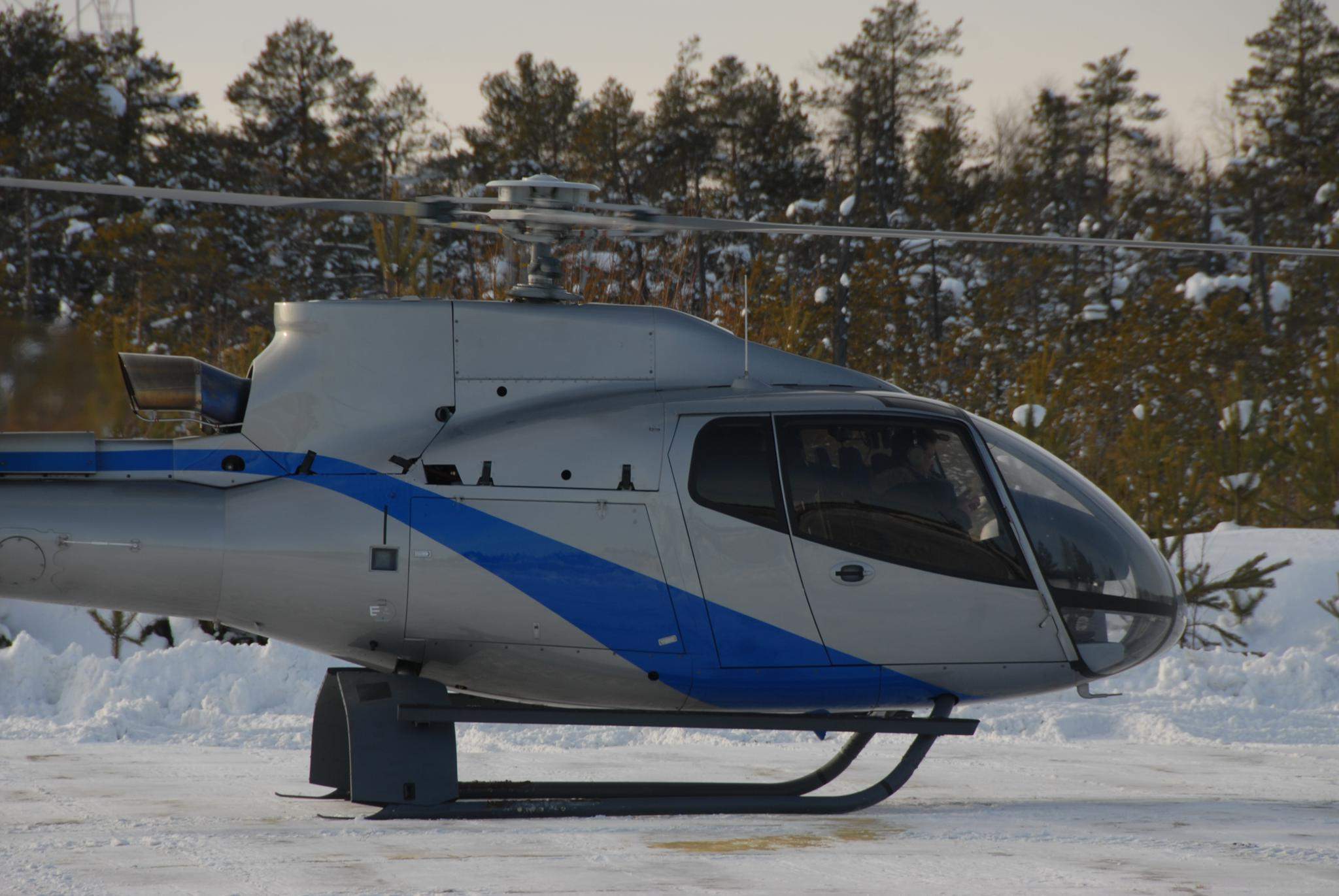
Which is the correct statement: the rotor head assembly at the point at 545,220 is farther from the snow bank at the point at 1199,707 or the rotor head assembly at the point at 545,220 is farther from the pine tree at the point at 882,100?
the pine tree at the point at 882,100

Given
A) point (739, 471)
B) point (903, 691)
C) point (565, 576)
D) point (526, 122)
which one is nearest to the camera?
point (565, 576)

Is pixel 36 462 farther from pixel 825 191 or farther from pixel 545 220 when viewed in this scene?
pixel 825 191

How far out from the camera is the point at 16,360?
6.94 m

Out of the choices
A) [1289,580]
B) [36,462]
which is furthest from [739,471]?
[1289,580]

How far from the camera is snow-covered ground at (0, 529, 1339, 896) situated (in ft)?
15.6

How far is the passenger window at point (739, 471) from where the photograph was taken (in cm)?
566

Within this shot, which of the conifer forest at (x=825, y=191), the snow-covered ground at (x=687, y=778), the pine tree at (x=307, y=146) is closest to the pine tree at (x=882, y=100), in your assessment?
the conifer forest at (x=825, y=191)

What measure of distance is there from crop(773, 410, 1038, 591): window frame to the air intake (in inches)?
101

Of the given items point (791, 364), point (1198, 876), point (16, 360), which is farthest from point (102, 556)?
point (1198, 876)

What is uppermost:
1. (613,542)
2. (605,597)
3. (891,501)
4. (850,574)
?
(891,501)

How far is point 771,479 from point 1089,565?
5.05 feet

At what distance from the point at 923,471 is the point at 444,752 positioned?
2.55 metres

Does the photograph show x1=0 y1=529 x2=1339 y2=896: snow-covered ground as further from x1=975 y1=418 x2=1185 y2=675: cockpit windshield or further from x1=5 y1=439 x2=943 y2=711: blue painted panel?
x1=975 y1=418 x2=1185 y2=675: cockpit windshield

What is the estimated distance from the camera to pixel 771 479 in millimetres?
5691
